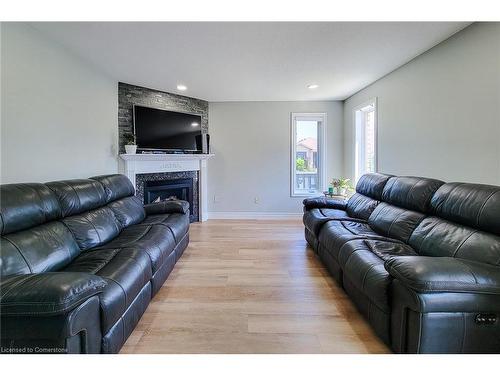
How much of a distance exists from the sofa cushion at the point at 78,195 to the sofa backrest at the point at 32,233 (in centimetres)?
10

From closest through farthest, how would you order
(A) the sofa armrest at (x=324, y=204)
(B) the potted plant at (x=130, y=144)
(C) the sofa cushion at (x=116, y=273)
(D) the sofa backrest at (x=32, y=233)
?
(C) the sofa cushion at (x=116, y=273) → (D) the sofa backrest at (x=32, y=233) → (A) the sofa armrest at (x=324, y=204) → (B) the potted plant at (x=130, y=144)

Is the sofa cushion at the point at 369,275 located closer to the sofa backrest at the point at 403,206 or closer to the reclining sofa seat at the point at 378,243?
the reclining sofa seat at the point at 378,243

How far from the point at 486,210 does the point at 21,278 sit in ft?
9.36

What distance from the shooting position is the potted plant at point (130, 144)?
4.04m

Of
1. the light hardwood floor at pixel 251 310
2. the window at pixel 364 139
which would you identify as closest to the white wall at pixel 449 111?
the window at pixel 364 139

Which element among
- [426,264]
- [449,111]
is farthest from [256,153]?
[426,264]

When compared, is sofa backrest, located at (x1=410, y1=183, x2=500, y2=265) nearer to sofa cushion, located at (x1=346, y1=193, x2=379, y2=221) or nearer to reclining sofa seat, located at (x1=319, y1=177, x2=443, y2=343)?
reclining sofa seat, located at (x1=319, y1=177, x2=443, y2=343)

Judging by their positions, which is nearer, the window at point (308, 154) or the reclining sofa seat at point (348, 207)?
the reclining sofa seat at point (348, 207)

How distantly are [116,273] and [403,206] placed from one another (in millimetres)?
2689

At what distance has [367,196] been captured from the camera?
3514 millimetres

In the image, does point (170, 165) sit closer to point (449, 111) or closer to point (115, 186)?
point (115, 186)

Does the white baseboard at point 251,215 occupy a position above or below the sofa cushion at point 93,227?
below
